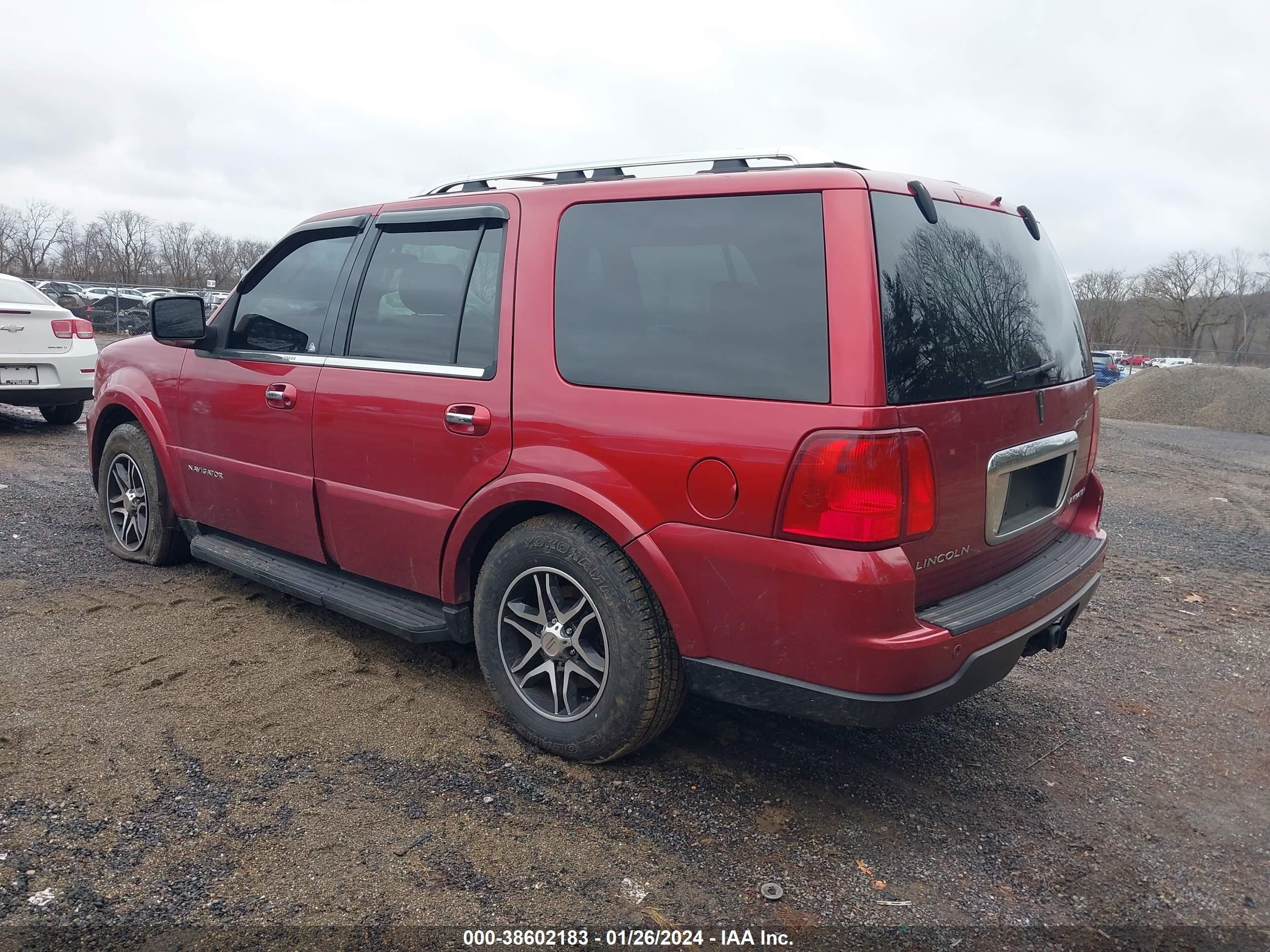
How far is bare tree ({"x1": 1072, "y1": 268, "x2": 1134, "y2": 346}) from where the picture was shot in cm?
6294

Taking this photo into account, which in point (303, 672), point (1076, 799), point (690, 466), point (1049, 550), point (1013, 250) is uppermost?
point (1013, 250)

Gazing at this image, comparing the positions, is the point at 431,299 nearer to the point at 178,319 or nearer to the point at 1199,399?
the point at 178,319

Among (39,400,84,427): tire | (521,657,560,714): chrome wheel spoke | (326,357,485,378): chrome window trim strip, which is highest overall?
(326,357,485,378): chrome window trim strip

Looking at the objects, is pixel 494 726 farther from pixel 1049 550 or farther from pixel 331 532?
pixel 1049 550

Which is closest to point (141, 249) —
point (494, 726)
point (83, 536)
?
point (83, 536)

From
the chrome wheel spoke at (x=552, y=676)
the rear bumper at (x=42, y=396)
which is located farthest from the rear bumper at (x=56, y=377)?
the chrome wheel spoke at (x=552, y=676)

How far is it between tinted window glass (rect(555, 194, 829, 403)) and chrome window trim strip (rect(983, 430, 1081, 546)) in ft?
2.34

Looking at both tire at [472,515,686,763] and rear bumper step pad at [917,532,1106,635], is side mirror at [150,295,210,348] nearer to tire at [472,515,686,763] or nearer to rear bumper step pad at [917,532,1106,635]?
tire at [472,515,686,763]

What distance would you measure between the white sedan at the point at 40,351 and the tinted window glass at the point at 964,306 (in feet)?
28.1

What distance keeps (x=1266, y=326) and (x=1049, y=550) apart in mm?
74661

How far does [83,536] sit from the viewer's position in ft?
18.7

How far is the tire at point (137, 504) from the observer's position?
4840 mm

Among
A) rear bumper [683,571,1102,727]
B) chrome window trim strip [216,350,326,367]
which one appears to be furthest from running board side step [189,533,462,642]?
rear bumper [683,571,1102,727]

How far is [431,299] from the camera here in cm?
352
